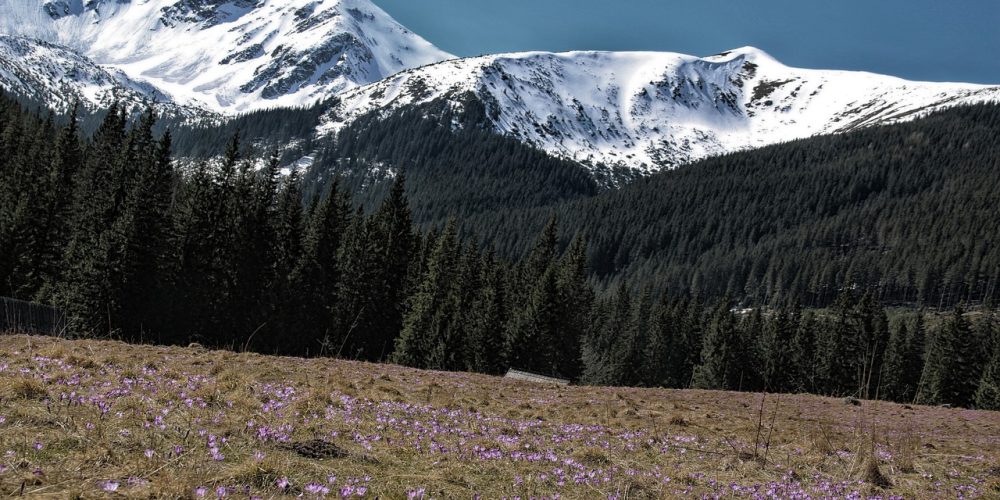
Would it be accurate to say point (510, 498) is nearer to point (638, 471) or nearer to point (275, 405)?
point (638, 471)

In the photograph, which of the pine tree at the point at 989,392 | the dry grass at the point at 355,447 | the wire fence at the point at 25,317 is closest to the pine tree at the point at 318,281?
the wire fence at the point at 25,317

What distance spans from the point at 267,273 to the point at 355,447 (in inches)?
1735

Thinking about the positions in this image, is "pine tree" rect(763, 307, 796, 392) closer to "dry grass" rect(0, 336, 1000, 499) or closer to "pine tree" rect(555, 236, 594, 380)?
"pine tree" rect(555, 236, 594, 380)

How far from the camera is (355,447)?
7238 millimetres

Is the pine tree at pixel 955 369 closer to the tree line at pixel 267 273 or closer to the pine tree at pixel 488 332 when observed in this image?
the tree line at pixel 267 273

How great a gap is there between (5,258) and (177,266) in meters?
14.9

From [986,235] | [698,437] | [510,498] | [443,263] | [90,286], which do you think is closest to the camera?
[510,498]

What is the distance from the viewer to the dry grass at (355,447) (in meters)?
5.02

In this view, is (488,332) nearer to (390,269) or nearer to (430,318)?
(430,318)

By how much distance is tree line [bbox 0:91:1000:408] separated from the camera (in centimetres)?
4109

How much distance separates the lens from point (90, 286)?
38.2 meters

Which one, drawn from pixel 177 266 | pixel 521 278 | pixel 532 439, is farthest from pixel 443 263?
pixel 532 439

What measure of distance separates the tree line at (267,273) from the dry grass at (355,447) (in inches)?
924

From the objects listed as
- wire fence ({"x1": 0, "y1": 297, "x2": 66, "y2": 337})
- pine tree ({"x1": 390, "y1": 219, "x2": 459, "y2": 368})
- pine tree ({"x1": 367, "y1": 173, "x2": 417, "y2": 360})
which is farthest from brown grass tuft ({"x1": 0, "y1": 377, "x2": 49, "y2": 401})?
pine tree ({"x1": 367, "y1": 173, "x2": 417, "y2": 360})
